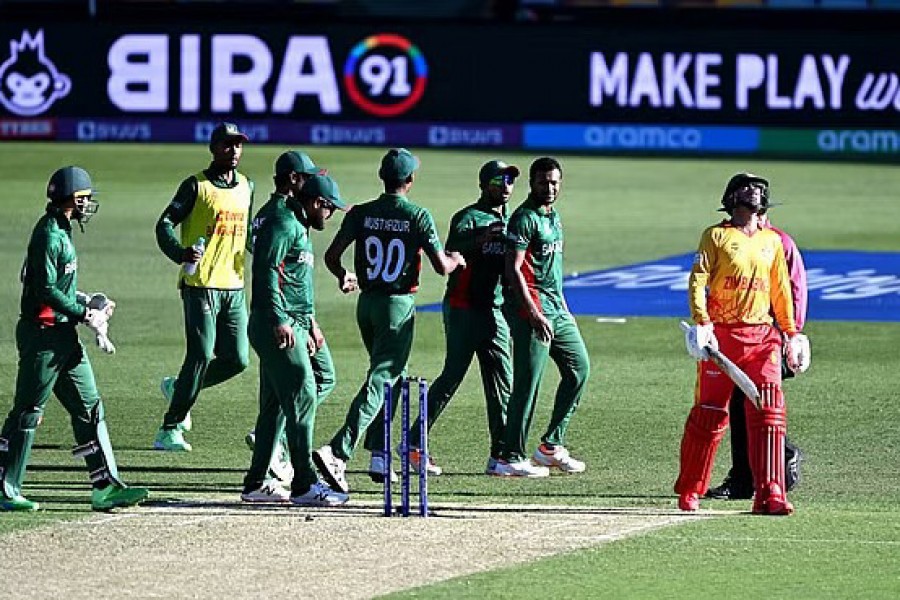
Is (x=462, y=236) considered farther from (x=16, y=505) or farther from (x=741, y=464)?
(x=16, y=505)

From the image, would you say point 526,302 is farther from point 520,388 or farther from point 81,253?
point 81,253

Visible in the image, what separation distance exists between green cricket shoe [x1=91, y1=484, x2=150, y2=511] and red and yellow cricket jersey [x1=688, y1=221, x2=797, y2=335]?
3337 mm

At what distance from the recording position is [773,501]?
40.4 ft

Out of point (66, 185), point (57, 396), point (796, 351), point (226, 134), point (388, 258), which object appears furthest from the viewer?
point (226, 134)

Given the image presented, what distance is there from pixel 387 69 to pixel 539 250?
26145 millimetres

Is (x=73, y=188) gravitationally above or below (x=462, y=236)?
above

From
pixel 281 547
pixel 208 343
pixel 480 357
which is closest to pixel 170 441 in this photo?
pixel 208 343

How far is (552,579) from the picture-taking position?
10578mm

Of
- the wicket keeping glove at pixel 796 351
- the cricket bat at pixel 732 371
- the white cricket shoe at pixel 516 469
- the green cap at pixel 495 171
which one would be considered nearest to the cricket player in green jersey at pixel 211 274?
the green cap at pixel 495 171

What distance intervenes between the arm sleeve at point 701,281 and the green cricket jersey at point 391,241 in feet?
5.90

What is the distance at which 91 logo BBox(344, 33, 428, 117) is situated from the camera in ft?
130

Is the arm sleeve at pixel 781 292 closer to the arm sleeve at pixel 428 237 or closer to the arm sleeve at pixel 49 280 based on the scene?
the arm sleeve at pixel 428 237

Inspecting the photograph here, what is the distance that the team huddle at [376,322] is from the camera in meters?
12.3

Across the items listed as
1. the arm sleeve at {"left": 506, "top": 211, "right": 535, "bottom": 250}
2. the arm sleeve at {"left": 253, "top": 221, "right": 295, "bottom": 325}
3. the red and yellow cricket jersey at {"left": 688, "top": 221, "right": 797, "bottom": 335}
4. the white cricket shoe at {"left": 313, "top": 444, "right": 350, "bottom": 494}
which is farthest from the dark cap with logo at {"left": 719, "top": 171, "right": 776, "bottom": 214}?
the white cricket shoe at {"left": 313, "top": 444, "right": 350, "bottom": 494}
